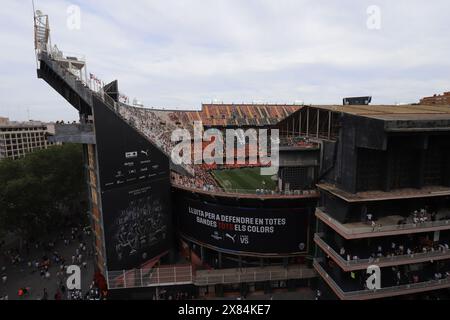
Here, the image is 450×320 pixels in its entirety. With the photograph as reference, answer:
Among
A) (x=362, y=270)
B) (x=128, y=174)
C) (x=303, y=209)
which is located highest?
(x=128, y=174)

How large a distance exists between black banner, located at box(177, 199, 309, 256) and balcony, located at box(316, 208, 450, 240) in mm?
4550

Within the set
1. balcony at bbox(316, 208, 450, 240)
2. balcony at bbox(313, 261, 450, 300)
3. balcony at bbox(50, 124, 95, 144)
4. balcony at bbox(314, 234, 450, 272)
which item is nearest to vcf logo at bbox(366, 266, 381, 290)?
balcony at bbox(313, 261, 450, 300)

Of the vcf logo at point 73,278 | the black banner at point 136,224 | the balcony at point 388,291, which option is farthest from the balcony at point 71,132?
the balcony at point 388,291

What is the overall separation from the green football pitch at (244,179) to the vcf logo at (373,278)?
45.5 feet

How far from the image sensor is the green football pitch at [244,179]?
36375 mm

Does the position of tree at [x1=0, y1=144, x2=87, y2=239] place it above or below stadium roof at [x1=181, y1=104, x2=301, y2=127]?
below

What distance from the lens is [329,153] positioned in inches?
977

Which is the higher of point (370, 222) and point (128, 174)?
point (128, 174)

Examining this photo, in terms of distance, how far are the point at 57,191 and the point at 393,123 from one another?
4390 centimetres

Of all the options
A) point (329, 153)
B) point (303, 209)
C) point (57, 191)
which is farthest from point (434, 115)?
point (57, 191)

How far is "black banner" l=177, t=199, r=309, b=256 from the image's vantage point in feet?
88.2

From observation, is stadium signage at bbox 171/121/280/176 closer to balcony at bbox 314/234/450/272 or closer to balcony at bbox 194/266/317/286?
balcony at bbox 194/266/317/286

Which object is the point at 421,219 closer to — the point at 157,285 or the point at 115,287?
the point at 157,285
